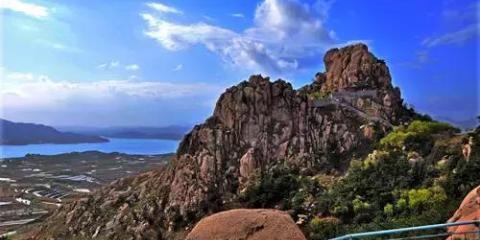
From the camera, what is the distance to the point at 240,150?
3294 cm

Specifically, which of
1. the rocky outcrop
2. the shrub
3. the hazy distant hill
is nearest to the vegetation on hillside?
the shrub

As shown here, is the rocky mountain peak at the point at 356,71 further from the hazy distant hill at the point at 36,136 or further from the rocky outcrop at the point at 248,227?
the hazy distant hill at the point at 36,136

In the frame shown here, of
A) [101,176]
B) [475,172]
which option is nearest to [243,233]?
[475,172]

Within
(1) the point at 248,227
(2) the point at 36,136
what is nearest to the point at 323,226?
(1) the point at 248,227

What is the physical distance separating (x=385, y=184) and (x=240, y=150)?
9876 mm

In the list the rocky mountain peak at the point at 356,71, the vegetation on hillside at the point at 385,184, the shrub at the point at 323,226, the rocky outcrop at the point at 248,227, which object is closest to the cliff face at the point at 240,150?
the rocky mountain peak at the point at 356,71

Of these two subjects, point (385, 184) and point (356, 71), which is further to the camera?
point (356, 71)

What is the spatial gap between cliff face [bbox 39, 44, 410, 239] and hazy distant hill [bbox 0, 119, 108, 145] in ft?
271

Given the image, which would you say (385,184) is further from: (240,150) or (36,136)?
(36,136)

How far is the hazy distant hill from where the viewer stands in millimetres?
116500

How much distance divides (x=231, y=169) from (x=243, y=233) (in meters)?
23.4

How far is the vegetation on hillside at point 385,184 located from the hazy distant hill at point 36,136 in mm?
89986

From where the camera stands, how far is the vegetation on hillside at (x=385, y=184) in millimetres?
21219

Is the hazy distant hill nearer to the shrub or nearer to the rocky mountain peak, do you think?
the rocky mountain peak
